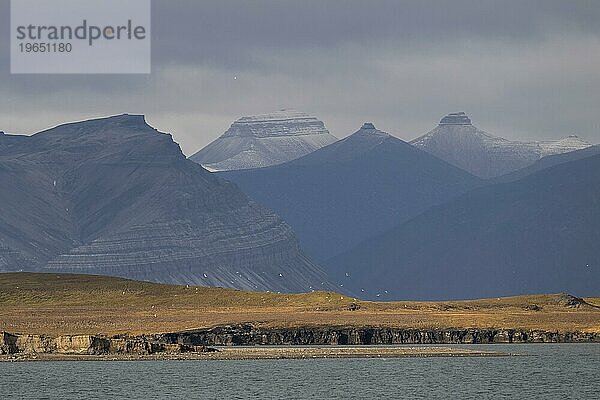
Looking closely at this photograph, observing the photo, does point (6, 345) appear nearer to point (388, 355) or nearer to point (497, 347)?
point (388, 355)

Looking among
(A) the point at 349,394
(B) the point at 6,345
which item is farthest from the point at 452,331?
(A) the point at 349,394

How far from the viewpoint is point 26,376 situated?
139m

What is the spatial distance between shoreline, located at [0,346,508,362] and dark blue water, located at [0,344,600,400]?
1589 mm

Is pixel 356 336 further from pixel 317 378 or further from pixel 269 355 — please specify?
pixel 317 378

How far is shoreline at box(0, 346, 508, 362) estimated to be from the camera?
15775 centimetres

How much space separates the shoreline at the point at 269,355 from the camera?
15775cm

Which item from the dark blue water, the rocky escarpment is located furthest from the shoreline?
the rocky escarpment

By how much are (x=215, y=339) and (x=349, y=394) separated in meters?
72.7

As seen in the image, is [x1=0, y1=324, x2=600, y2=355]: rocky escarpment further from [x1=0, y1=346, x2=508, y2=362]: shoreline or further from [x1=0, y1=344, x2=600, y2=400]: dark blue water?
[x1=0, y1=344, x2=600, y2=400]: dark blue water

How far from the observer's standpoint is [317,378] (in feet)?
446

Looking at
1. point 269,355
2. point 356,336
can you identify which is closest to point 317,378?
point 269,355

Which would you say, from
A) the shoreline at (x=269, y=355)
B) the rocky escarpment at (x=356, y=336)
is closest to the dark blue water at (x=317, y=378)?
the shoreline at (x=269, y=355)

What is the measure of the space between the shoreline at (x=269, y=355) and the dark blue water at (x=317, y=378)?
62.6 inches

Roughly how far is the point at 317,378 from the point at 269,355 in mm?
27292
